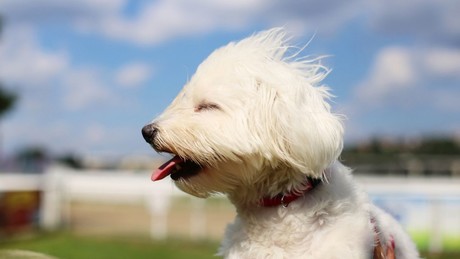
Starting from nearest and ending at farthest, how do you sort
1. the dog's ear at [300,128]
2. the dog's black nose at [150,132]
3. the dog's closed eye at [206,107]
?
the dog's ear at [300,128] → the dog's black nose at [150,132] → the dog's closed eye at [206,107]

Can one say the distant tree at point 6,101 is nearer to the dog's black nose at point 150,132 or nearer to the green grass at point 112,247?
the green grass at point 112,247

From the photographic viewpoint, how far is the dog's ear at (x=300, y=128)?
11.2 feet

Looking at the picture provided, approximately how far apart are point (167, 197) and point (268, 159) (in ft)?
53.9

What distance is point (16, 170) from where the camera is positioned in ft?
67.2

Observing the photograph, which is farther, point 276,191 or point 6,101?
Answer: point 6,101

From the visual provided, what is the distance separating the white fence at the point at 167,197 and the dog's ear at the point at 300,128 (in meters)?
6.16

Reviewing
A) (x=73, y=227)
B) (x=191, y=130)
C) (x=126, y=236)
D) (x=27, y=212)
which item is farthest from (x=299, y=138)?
(x=73, y=227)

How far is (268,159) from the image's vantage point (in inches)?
139

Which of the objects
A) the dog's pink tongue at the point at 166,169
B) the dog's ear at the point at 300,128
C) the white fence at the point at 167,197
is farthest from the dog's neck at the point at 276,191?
the white fence at the point at 167,197

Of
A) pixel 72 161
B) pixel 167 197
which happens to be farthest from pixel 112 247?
pixel 72 161

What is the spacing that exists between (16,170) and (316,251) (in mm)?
18318

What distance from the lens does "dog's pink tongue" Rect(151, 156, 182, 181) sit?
3.64 meters

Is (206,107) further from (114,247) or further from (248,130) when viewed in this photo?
(114,247)

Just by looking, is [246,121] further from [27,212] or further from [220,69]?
[27,212]
